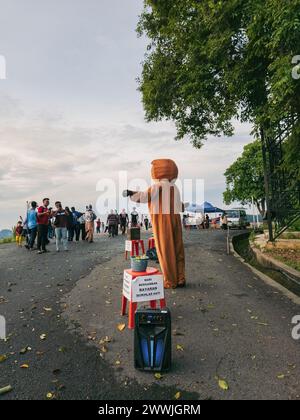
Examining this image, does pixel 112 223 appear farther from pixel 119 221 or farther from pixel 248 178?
pixel 248 178

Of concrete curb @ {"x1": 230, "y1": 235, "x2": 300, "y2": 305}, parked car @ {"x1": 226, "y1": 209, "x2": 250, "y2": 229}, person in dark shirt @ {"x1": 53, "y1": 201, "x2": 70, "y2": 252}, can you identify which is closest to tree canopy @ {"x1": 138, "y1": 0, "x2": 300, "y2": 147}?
concrete curb @ {"x1": 230, "y1": 235, "x2": 300, "y2": 305}

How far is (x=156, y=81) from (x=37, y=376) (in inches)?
567

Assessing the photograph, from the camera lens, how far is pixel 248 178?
48.7m

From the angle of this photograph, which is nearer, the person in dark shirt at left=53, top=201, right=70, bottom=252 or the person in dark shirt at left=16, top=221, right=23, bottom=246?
the person in dark shirt at left=53, top=201, right=70, bottom=252

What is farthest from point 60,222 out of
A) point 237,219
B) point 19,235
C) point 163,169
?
point 237,219

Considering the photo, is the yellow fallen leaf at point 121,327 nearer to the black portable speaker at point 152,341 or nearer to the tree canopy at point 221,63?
the black portable speaker at point 152,341

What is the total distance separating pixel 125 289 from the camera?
5.80 metres

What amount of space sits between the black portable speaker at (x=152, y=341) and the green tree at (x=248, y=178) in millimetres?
44293

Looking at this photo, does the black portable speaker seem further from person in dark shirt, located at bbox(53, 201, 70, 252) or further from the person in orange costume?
person in dark shirt, located at bbox(53, 201, 70, 252)

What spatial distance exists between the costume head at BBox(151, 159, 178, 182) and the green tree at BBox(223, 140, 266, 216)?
40.6 metres

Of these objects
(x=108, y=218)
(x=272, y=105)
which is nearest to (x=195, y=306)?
(x=272, y=105)

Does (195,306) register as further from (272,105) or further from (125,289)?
(272,105)

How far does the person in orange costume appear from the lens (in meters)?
7.55

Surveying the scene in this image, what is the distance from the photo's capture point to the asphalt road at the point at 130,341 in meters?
3.70
